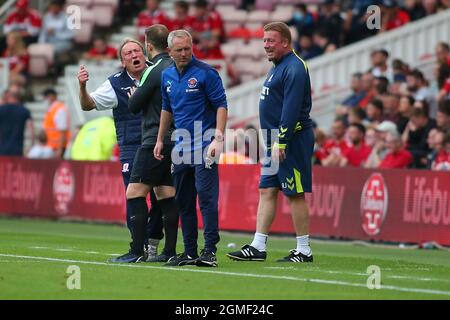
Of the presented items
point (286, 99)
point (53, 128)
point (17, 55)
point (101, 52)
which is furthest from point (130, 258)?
point (17, 55)

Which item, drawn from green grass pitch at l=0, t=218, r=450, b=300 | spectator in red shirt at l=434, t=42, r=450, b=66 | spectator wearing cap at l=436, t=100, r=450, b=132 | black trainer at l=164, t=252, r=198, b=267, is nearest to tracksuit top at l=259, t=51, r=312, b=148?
green grass pitch at l=0, t=218, r=450, b=300

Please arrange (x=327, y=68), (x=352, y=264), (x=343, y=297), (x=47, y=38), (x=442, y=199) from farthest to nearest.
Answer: (x=47, y=38), (x=327, y=68), (x=442, y=199), (x=352, y=264), (x=343, y=297)

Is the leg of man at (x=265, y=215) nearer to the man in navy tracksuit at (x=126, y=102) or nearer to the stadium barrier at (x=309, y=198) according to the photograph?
the man in navy tracksuit at (x=126, y=102)

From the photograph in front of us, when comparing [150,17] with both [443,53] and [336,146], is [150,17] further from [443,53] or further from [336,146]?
[336,146]

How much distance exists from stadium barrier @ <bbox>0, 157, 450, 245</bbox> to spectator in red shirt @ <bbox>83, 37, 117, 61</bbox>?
4658 mm

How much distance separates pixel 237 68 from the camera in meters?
28.1

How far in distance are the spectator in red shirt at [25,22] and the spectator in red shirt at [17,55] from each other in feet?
1.05

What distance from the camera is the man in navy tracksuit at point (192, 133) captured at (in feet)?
42.0

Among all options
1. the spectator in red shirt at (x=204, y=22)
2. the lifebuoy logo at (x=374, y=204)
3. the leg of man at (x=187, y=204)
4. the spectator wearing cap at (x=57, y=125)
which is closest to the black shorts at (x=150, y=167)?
the leg of man at (x=187, y=204)

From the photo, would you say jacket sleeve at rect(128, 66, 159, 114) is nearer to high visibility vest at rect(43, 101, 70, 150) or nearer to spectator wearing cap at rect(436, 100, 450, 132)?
spectator wearing cap at rect(436, 100, 450, 132)

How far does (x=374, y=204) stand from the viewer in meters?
18.8
